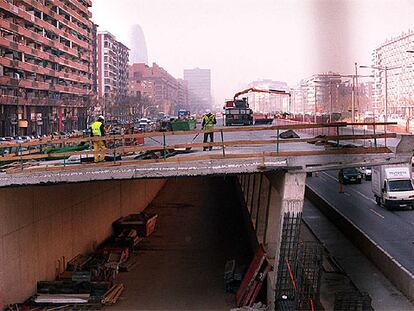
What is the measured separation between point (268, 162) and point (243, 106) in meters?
15.9

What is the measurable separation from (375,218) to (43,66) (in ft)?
73.7

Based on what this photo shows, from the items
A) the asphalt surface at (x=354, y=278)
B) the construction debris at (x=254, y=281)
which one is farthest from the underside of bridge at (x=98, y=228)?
the asphalt surface at (x=354, y=278)

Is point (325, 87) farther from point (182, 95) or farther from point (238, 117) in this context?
point (182, 95)

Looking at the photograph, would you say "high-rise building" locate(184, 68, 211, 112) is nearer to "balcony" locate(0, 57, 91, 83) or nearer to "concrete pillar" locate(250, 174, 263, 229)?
"balcony" locate(0, 57, 91, 83)

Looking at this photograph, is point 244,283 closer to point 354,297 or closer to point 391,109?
point 354,297

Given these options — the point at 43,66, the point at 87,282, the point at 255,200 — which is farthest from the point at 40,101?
the point at 87,282

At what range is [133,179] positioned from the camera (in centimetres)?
621

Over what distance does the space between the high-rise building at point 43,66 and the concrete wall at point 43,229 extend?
16.1m

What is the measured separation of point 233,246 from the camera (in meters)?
11.3

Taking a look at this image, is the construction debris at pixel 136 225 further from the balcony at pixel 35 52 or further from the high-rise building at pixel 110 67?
the high-rise building at pixel 110 67

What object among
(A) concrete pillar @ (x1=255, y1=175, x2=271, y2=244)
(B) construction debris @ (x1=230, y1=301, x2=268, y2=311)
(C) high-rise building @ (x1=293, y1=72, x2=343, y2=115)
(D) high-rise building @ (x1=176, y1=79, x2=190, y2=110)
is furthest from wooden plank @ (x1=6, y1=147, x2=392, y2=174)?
(D) high-rise building @ (x1=176, y1=79, x2=190, y2=110)

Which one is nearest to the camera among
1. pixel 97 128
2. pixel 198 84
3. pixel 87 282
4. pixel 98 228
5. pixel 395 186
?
pixel 97 128

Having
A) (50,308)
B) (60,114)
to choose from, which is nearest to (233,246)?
(50,308)

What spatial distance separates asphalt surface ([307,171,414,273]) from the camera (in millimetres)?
9180
